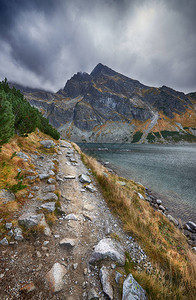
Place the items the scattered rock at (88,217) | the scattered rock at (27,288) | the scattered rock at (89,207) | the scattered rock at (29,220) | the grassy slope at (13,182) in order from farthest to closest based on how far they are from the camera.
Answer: the scattered rock at (89,207) → the scattered rock at (88,217) → the grassy slope at (13,182) → the scattered rock at (29,220) → the scattered rock at (27,288)

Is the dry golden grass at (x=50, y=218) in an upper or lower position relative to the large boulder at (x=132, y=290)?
upper

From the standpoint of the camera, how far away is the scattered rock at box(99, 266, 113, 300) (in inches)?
101

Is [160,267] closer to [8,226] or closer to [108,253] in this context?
[108,253]

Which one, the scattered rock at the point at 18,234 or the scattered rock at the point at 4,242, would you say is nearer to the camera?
the scattered rock at the point at 4,242

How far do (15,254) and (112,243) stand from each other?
3.05 meters

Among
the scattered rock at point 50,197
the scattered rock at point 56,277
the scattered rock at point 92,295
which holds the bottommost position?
the scattered rock at point 92,295

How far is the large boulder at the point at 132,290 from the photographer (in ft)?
8.36

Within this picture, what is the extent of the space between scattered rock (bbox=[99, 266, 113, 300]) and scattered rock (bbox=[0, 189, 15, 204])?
13.9 ft

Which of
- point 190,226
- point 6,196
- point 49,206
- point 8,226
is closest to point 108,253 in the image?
point 49,206

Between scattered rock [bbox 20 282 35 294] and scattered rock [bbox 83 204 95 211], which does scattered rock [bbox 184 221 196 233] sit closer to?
scattered rock [bbox 83 204 95 211]

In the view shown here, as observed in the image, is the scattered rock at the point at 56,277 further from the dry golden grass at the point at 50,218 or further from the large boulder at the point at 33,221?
the dry golden grass at the point at 50,218

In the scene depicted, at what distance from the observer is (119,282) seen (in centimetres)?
283

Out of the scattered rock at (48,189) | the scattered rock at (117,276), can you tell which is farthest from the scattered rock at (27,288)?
the scattered rock at (48,189)

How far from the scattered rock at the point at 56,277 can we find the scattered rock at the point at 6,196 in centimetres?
311
